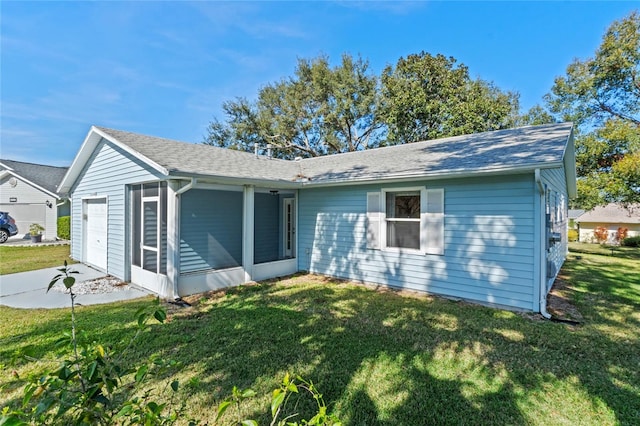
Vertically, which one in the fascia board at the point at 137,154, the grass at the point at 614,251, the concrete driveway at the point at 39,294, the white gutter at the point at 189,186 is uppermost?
the fascia board at the point at 137,154

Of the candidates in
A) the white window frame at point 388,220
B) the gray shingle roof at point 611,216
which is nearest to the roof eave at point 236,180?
the white window frame at point 388,220

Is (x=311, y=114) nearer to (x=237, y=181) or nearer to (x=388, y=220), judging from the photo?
(x=237, y=181)

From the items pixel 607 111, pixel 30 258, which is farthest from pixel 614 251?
pixel 30 258

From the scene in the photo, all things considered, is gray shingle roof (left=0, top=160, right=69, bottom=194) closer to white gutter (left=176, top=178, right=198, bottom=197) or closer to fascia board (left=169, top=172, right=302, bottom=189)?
white gutter (left=176, top=178, right=198, bottom=197)

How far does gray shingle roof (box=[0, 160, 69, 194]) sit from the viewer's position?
1862 cm

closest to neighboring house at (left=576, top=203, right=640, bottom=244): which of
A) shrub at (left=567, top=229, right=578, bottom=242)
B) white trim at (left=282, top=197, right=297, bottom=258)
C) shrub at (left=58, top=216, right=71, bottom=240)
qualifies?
shrub at (left=567, top=229, right=578, bottom=242)

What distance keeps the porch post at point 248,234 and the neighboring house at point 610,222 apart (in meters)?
29.4

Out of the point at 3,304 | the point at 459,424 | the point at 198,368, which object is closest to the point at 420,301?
the point at 459,424

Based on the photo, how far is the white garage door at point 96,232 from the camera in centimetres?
883

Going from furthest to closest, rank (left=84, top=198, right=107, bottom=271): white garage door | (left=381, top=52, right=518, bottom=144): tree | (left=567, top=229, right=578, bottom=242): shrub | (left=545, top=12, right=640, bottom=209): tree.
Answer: (left=567, top=229, right=578, bottom=242): shrub
(left=381, top=52, right=518, bottom=144): tree
(left=545, top=12, right=640, bottom=209): tree
(left=84, top=198, right=107, bottom=271): white garage door

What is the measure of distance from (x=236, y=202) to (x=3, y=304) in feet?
16.6

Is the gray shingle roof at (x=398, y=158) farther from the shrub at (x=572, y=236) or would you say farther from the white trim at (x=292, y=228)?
the shrub at (x=572, y=236)

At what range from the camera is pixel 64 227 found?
55.0 ft

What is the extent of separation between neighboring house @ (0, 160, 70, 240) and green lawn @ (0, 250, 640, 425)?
51.7 feet
